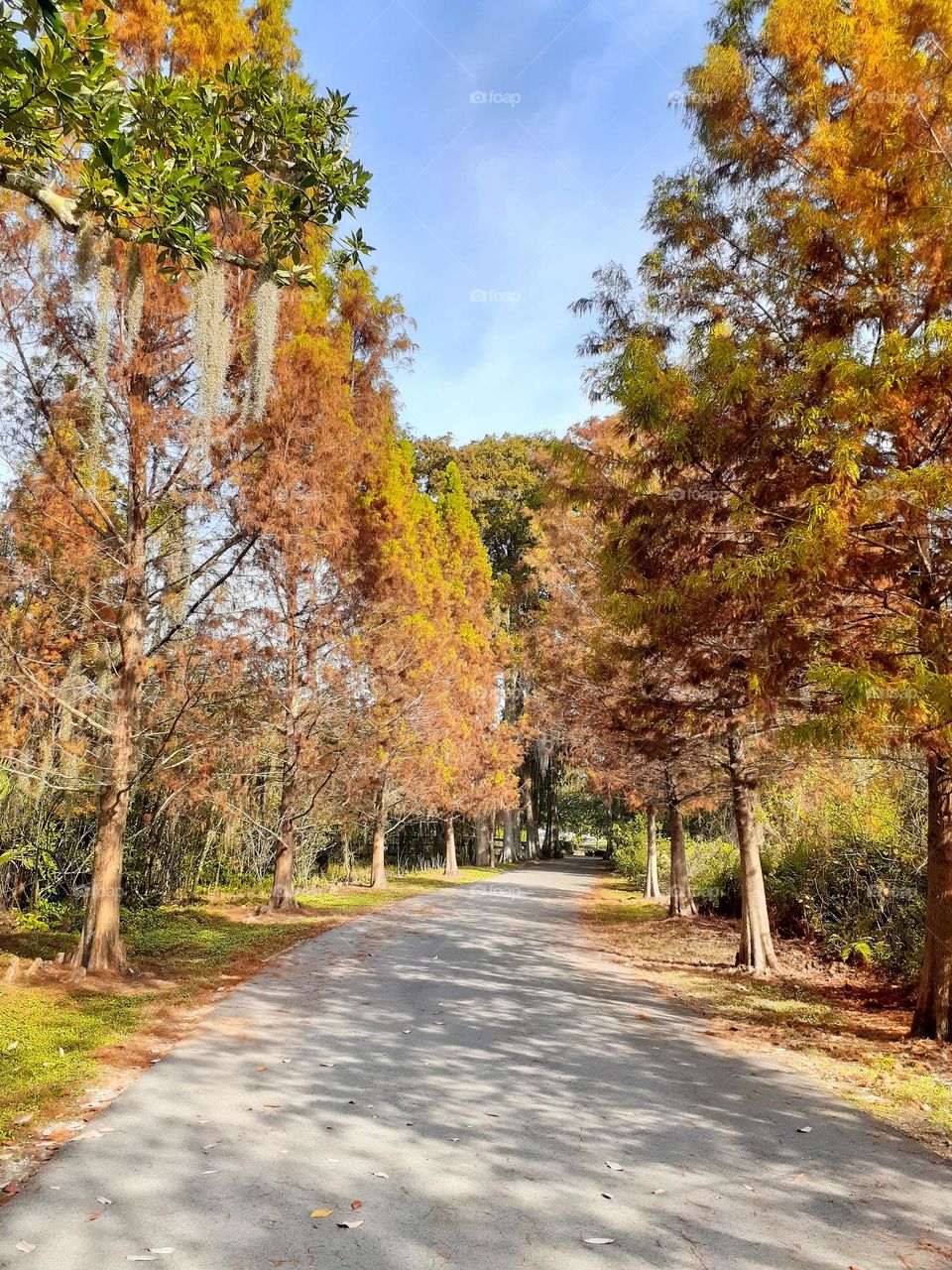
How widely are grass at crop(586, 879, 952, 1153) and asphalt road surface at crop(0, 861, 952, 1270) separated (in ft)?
1.28

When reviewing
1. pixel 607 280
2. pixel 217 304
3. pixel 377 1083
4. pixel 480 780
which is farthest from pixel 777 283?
pixel 480 780

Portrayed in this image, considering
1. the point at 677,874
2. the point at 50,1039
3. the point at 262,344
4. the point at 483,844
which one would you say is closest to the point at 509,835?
the point at 483,844

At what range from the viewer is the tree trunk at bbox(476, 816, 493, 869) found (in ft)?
103

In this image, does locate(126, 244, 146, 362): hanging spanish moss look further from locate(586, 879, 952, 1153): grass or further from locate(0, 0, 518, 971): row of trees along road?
locate(586, 879, 952, 1153): grass

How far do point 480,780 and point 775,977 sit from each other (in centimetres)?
1743

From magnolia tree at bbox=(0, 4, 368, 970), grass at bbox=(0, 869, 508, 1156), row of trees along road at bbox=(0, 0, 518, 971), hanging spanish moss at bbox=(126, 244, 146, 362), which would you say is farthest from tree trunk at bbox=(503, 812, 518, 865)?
hanging spanish moss at bbox=(126, 244, 146, 362)

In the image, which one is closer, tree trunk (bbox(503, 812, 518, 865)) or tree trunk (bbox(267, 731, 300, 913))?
tree trunk (bbox(267, 731, 300, 913))

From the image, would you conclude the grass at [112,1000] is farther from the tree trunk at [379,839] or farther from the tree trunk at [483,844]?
the tree trunk at [483,844]

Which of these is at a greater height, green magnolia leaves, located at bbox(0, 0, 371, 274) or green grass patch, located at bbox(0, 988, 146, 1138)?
green magnolia leaves, located at bbox(0, 0, 371, 274)

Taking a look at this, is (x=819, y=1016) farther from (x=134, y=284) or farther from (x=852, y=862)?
(x=134, y=284)

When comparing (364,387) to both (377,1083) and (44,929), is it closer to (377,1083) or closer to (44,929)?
(44,929)

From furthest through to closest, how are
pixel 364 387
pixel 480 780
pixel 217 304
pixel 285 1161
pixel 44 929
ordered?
pixel 480 780, pixel 364 387, pixel 44 929, pixel 217 304, pixel 285 1161

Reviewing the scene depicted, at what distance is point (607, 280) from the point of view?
8039mm

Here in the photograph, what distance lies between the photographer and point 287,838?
44.5ft
